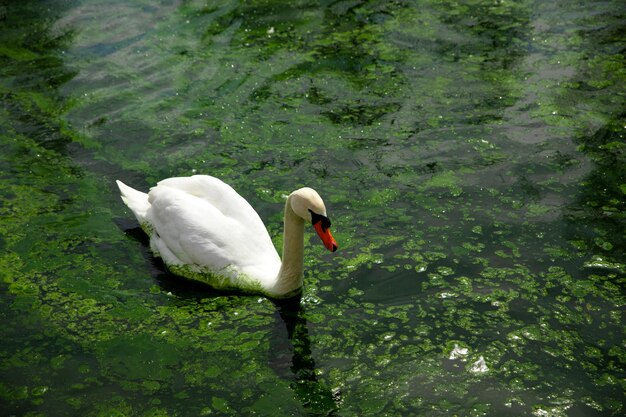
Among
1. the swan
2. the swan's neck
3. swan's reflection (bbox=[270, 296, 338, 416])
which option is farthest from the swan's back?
swan's reflection (bbox=[270, 296, 338, 416])

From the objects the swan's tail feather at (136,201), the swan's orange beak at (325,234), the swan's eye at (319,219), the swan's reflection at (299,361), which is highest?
the swan's eye at (319,219)

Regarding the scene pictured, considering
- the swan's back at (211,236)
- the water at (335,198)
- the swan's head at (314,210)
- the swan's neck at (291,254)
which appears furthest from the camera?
the swan's back at (211,236)

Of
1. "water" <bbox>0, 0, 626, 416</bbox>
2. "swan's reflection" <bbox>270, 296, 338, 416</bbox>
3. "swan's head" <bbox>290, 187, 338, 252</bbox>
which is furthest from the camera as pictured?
"swan's head" <bbox>290, 187, 338, 252</bbox>

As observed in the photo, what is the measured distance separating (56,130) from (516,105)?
4.15 metres

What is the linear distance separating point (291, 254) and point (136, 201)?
5.37 feet

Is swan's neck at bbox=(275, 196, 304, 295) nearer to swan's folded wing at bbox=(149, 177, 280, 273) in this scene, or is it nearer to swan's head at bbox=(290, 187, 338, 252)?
swan's head at bbox=(290, 187, 338, 252)

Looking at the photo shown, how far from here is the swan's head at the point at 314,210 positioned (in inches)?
205

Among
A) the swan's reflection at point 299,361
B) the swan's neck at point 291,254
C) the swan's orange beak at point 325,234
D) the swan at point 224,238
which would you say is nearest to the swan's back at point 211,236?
the swan at point 224,238

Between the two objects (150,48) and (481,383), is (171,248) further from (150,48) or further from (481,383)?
(150,48)

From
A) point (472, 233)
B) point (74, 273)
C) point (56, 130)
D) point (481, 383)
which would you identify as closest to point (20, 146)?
point (56, 130)

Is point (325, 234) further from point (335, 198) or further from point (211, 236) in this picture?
point (335, 198)

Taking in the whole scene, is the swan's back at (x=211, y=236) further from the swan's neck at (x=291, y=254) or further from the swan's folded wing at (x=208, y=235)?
the swan's neck at (x=291, y=254)

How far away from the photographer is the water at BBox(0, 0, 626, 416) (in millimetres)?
4895

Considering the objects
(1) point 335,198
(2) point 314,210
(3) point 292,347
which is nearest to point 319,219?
(2) point 314,210
